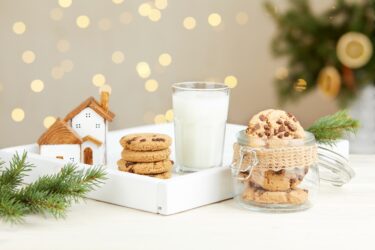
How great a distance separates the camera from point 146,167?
1333 mm

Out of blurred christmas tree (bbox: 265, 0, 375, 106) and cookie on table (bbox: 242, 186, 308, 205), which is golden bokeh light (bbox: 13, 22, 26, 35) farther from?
cookie on table (bbox: 242, 186, 308, 205)

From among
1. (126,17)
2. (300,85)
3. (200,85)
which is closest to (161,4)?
(126,17)

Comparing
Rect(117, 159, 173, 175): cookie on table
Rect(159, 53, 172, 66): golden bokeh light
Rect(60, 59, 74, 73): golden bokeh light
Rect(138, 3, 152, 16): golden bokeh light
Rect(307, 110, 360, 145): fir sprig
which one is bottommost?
Rect(117, 159, 173, 175): cookie on table

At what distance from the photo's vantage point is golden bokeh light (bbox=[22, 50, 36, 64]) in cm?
315

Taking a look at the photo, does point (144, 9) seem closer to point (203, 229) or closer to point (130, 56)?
point (130, 56)

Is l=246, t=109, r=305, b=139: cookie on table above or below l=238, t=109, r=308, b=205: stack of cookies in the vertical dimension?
above

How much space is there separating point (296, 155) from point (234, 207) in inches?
5.5

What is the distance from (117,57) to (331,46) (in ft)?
3.16

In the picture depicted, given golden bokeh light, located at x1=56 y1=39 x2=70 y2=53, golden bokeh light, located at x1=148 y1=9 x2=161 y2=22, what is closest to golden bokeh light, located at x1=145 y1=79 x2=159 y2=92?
golden bokeh light, located at x1=148 y1=9 x2=161 y2=22

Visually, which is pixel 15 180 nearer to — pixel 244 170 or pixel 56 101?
pixel 244 170

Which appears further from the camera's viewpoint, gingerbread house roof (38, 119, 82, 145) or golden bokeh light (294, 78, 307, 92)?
golden bokeh light (294, 78, 307, 92)

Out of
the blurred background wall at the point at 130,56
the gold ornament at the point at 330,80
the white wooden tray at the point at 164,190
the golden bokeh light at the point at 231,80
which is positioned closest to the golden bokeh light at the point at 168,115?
the blurred background wall at the point at 130,56

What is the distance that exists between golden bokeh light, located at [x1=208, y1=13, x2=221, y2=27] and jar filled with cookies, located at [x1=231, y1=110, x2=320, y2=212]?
1901 millimetres

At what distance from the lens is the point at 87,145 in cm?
148
